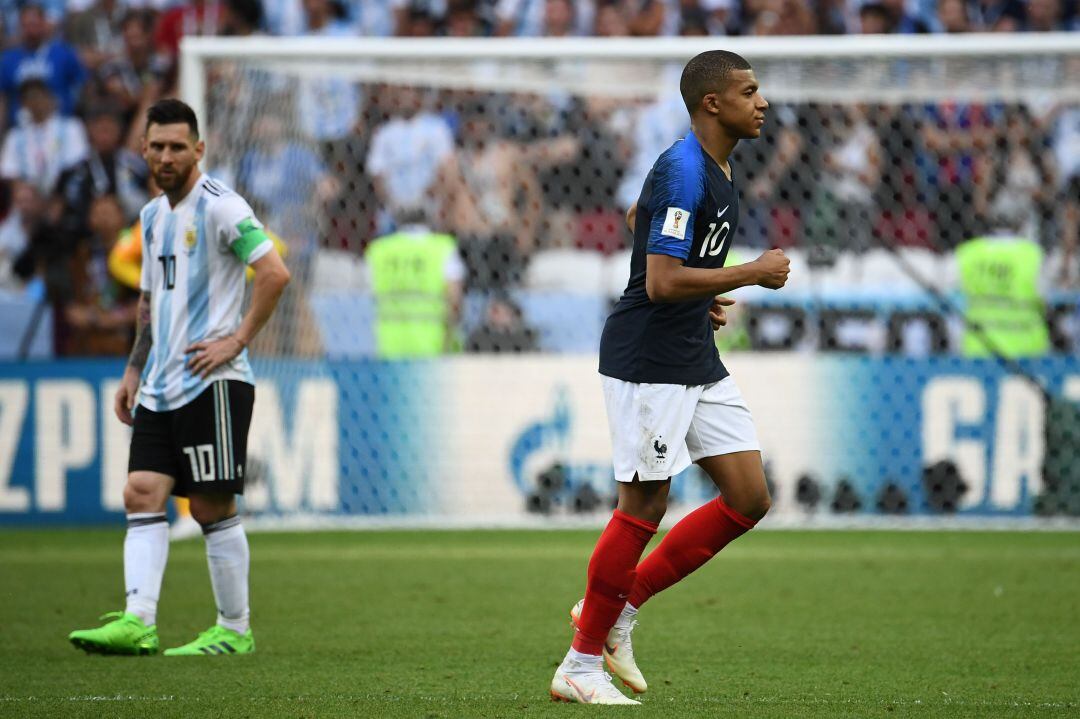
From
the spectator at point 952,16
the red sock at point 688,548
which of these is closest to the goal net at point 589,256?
the spectator at point 952,16

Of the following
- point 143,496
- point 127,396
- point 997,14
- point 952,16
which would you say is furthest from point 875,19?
point 143,496

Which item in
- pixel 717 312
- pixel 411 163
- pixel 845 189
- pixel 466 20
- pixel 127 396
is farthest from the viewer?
pixel 466 20

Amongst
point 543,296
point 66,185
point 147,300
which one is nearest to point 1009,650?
point 147,300

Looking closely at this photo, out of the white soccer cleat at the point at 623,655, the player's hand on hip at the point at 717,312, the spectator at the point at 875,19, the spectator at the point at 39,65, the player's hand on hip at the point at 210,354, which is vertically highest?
the spectator at the point at 875,19

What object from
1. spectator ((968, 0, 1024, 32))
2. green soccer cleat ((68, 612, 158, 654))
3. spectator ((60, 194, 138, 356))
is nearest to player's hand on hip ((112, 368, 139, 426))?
green soccer cleat ((68, 612, 158, 654))

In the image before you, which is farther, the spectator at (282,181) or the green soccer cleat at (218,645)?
the spectator at (282,181)

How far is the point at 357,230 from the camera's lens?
1255cm

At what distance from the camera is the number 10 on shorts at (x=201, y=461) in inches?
224

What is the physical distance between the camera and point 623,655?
4758mm

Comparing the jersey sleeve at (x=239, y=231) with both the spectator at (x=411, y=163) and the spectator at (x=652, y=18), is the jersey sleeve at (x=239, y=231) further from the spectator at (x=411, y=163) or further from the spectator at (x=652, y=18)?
Answer: the spectator at (x=652, y=18)

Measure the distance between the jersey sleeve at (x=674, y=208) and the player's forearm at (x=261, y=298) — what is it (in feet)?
5.57

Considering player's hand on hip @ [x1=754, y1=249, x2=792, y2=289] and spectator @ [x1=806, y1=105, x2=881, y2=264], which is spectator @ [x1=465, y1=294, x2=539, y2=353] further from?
player's hand on hip @ [x1=754, y1=249, x2=792, y2=289]

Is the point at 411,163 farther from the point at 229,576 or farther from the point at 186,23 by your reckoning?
the point at 229,576

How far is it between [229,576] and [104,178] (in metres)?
8.20
